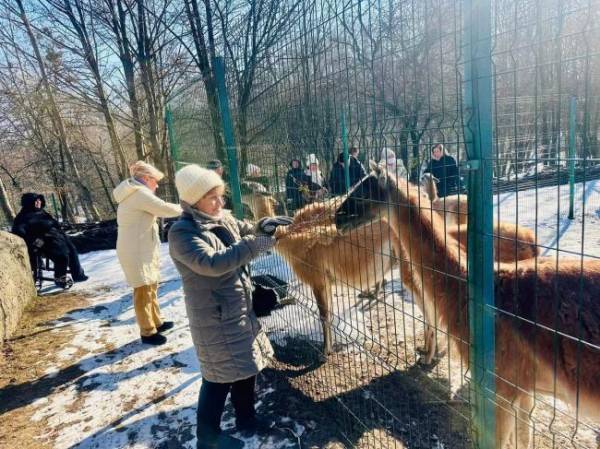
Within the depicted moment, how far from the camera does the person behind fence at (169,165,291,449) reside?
96.2 inches

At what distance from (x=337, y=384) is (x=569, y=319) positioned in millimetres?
2172

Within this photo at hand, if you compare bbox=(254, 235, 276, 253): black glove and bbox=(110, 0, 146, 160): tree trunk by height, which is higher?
bbox=(110, 0, 146, 160): tree trunk

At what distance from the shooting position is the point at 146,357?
458cm

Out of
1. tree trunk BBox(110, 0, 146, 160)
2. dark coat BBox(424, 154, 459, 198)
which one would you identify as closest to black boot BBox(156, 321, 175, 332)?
dark coat BBox(424, 154, 459, 198)

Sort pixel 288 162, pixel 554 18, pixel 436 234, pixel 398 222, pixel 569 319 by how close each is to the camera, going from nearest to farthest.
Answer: pixel 554 18
pixel 569 319
pixel 436 234
pixel 398 222
pixel 288 162

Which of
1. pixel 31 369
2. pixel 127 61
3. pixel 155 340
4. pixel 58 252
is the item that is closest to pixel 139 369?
pixel 155 340

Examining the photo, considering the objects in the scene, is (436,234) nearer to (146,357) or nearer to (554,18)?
(554,18)

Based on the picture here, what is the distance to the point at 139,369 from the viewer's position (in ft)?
14.2

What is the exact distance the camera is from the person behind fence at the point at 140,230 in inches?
173

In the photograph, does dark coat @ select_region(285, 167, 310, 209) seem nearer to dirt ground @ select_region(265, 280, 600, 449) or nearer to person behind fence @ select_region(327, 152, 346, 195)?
person behind fence @ select_region(327, 152, 346, 195)

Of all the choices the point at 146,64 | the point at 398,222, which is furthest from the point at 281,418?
the point at 146,64

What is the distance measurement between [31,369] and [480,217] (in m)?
4.82

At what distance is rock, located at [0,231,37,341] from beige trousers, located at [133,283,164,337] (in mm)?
1733

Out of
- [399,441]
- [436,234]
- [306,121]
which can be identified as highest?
[306,121]
